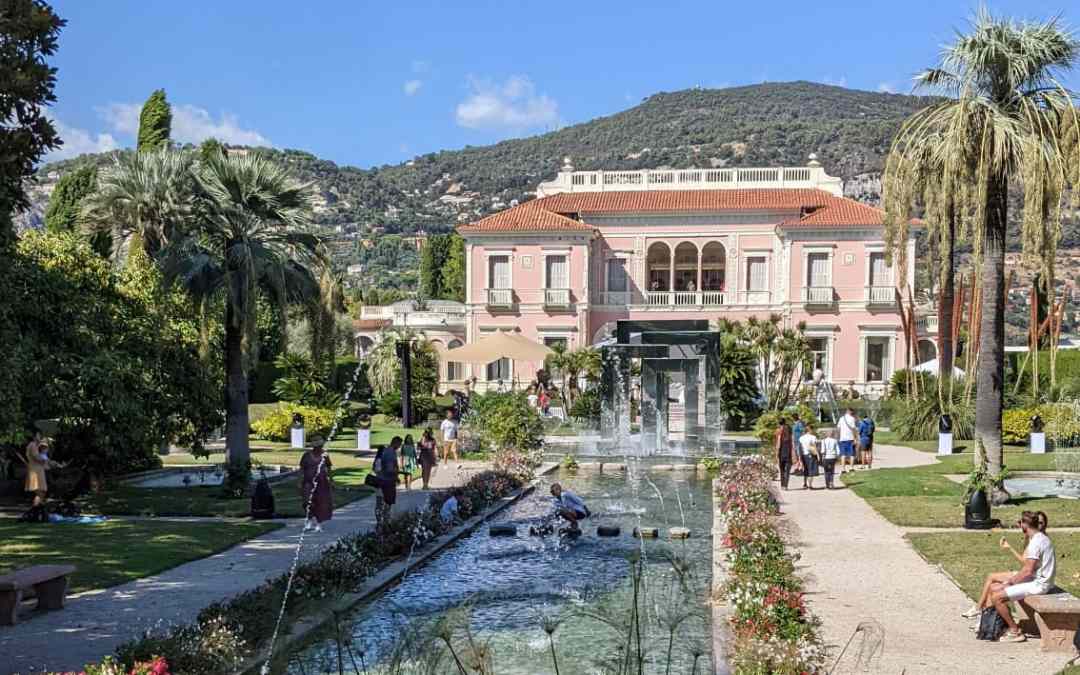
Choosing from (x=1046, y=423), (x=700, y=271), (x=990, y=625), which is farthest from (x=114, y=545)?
(x=700, y=271)

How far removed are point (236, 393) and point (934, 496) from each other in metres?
11.9

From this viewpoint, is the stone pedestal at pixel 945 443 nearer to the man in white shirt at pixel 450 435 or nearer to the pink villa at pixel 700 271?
the man in white shirt at pixel 450 435

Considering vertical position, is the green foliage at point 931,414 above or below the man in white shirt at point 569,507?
above

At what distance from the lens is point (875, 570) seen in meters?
12.4

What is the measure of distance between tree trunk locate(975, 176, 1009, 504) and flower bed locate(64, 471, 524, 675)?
306 inches

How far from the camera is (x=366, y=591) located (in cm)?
1109

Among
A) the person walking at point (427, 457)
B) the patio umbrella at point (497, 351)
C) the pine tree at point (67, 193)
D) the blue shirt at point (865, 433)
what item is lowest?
the person walking at point (427, 457)

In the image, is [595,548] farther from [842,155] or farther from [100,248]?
[842,155]

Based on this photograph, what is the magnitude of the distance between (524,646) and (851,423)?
15.4 metres

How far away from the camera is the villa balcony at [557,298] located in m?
47.4

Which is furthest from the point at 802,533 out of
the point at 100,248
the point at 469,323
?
the point at 469,323

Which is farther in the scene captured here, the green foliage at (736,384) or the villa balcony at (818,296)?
the villa balcony at (818,296)

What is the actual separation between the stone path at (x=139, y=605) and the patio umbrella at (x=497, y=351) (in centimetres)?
1903

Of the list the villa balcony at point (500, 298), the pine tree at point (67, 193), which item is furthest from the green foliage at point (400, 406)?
the pine tree at point (67, 193)
